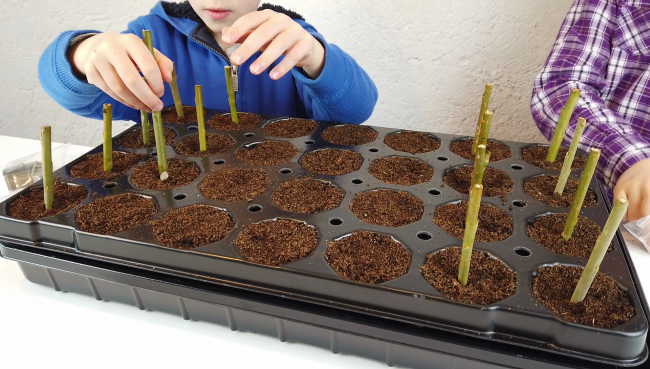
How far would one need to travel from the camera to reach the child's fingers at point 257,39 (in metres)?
0.71

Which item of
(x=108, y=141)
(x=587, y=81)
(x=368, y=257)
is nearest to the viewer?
(x=368, y=257)

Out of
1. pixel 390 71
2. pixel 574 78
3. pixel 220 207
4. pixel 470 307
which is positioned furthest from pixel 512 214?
pixel 390 71

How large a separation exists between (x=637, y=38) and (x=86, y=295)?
1272 millimetres

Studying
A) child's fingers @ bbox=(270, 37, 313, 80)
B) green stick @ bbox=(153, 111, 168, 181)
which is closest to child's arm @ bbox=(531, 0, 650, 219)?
child's fingers @ bbox=(270, 37, 313, 80)

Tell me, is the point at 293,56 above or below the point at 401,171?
above

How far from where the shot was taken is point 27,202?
65 centimetres

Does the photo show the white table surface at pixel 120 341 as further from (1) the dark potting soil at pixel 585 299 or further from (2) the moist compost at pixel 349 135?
(2) the moist compost at pixel 349 135

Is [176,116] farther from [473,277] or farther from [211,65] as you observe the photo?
[473,277]

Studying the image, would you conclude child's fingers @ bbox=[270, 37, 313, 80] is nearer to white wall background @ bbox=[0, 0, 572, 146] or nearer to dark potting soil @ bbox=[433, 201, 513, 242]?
dark potting soil @ bbox=[433, 201, 513, 242]

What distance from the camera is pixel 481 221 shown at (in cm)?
60

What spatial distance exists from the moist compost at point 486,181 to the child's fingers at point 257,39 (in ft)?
1.21

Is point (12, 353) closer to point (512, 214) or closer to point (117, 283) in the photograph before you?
point (117, 283)

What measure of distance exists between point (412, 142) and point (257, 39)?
0.35m

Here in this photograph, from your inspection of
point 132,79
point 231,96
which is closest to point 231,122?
point 231,96
